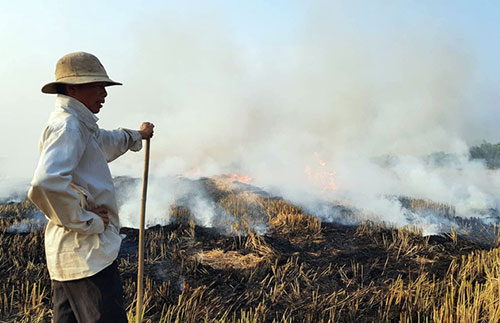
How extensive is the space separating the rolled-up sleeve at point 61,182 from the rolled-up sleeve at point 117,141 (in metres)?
0.51

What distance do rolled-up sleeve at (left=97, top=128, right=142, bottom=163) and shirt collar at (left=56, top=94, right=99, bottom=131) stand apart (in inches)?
11.3

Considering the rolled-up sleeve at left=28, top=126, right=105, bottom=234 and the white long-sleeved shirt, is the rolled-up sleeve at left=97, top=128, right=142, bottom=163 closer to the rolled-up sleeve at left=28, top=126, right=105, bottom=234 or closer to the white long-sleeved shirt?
the white long-sleeved shirt

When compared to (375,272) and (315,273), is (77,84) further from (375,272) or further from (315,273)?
(375,272)

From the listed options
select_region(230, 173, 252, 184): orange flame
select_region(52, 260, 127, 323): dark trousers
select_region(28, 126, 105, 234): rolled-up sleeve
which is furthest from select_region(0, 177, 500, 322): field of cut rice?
select_region(230, 173, 252, 184): orange flame

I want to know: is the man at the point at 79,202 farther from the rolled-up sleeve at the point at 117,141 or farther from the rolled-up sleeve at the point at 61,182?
the rolled-up sleeve at the point at 117,141

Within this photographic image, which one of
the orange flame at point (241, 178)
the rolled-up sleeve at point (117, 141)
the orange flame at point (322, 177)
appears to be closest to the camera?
the rolled-up sleeve at point (117, 141)

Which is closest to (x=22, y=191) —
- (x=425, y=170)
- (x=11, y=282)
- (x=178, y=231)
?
(x=178, y=231)

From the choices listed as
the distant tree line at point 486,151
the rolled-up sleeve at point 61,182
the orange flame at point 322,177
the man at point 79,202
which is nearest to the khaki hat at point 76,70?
the man at point 79,202

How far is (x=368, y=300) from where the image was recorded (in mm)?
4105

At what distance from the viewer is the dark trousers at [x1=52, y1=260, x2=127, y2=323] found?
75.7 inches

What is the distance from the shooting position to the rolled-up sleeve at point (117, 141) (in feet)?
8.02

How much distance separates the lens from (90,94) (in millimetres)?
2098

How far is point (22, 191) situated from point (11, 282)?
353 inches

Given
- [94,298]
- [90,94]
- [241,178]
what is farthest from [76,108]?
[241,178]
